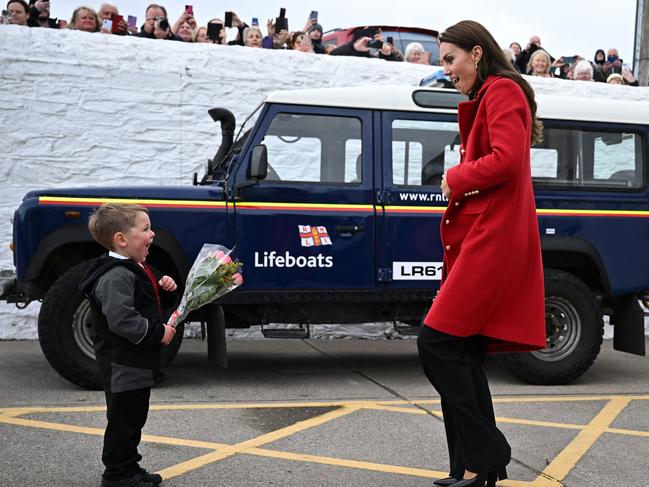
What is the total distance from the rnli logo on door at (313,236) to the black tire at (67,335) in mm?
1103

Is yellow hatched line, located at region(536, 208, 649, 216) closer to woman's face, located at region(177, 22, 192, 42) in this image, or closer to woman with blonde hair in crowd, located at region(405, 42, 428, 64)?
woman with blonde hair in crowd, located at region(405, 42, 428, 64)

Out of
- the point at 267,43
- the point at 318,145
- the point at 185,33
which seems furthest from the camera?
the point at 267,43

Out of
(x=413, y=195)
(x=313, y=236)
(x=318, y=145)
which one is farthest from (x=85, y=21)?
(x=413, y=195)

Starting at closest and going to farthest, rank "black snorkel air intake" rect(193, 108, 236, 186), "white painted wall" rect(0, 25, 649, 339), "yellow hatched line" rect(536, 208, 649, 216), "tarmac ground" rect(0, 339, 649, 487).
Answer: "tarmac ground" rect(0, 339, 649, 487), "yellow hatched line" rect(536, 208, 649, 216), "black snorkel air intake" rect(193, 108, 236, 186), "white painted wall" rect(0, 25, 649, 339)

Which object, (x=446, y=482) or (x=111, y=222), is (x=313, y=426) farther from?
(x=111, y=222)

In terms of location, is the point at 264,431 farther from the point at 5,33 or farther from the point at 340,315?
the point at 5,33

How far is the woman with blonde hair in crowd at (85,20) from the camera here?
31.6 feet

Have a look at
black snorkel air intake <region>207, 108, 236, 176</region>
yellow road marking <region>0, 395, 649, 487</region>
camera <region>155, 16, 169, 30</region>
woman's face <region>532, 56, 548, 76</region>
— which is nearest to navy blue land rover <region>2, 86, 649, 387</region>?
black snorkel air intake <region>207, 108, 236, 176</region>

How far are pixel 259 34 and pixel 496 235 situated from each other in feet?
24.3

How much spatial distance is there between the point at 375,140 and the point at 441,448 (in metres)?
2.76

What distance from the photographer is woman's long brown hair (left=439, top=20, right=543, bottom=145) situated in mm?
3604

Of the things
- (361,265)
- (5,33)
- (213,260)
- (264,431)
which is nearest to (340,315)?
(361,265)

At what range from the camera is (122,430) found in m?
3.67

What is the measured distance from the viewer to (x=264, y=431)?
16.6 ft
